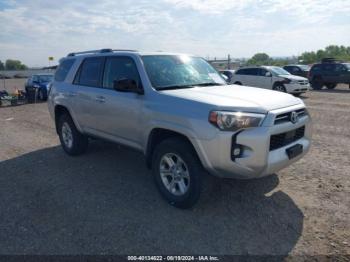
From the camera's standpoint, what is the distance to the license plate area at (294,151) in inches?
152

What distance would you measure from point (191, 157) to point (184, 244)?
96cm

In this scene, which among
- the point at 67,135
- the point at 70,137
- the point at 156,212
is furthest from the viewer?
the point at 67,135

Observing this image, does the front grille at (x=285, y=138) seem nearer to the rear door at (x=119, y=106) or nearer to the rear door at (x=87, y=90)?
the rear door at (x=119, y=106)

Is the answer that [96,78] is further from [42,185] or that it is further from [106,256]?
[106,256]

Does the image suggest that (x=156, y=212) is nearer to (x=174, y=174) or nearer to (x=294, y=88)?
(x=174, y=174)

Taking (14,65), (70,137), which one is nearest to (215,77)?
(70,137)

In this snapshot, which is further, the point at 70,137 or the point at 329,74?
the point at 329,74

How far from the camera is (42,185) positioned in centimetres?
504

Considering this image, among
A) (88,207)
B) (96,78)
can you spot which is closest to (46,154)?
(96,78)

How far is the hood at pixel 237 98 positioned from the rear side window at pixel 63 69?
9.59ft

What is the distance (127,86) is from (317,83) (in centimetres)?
2000

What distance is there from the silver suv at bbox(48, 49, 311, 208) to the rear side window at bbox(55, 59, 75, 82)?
60 cm

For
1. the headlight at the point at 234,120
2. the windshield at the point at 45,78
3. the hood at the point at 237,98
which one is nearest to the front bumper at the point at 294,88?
the windshield at the point at 45,78

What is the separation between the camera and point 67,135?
6.57m
